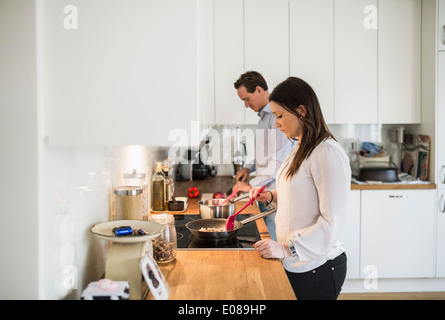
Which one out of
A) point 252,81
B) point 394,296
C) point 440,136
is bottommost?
point 394,296

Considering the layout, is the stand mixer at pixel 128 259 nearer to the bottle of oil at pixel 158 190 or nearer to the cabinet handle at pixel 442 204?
the bottle of oil at pixel 158 190

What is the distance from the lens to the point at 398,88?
3645mm

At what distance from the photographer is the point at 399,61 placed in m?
3.63

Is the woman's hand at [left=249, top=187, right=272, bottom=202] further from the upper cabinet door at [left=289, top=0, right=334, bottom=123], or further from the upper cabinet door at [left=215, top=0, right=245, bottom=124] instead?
the upper cabinet door at [left=289, top=0, right=334, bottom=123]

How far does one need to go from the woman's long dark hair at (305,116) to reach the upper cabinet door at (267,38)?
6.56 ft

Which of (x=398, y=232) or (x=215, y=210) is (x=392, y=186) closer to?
(x=398, y=232)

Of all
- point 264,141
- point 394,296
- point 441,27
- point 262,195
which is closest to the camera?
point 262,195

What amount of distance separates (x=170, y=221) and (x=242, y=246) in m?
0.38

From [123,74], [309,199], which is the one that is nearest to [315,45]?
[309,199]

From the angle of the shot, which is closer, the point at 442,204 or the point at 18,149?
the point at 18,149

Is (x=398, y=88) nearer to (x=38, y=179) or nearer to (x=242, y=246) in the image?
(x=242, y=246)

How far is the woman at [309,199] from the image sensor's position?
1488 millimetres

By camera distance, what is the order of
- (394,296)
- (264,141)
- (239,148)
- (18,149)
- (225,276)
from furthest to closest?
(239,148)
(394,296)
(264,141)
(225,276)
(18,149)

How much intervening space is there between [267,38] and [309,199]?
92.9 inches
